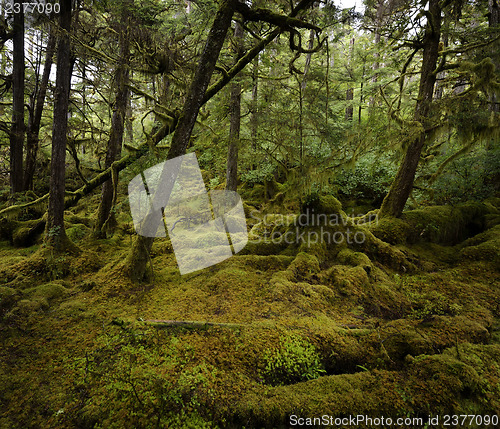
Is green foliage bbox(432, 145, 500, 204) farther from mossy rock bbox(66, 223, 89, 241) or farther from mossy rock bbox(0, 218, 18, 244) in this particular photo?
mossy rock bbox(0, 218, 18, 244)

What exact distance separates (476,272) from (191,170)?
12.3m

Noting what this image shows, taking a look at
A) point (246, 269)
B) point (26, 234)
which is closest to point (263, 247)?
point (246, 269)

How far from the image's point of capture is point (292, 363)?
125 inches

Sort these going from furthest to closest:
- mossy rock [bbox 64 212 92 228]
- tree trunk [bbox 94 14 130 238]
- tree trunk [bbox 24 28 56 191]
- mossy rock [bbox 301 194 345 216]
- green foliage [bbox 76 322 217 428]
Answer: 1. tree trunk [bbox 24 28 56 191]
2. mossy rock [bbox 64 212 92 228]
3. mossy rock [bbox 301 194 345 216]
4. tree trunk [bbox 94 14 130 238]
5. green foliage [bbox 76 322 217 428]

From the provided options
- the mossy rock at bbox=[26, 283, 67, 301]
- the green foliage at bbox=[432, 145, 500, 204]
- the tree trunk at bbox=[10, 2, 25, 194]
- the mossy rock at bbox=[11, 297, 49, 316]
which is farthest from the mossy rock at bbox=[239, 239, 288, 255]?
the tree trunk at bbox=[10, 2, 25, 194]

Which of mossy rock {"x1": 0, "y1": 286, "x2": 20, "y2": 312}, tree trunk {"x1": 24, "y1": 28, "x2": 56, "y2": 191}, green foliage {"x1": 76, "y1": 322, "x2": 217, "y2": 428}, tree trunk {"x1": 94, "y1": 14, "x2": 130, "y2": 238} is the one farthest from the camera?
tree trunk {"x1": 24, "y1": 28, "x2": 56, "y2": 191}

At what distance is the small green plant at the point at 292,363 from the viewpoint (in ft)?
10.1

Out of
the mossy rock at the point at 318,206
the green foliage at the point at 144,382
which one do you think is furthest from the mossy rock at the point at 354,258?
the green foliage at the point at 144,382

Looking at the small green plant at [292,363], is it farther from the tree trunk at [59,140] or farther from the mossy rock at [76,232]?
the mossy rock at [76,232]

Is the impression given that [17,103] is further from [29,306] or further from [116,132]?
[29,306]

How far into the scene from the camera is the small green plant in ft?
10.1

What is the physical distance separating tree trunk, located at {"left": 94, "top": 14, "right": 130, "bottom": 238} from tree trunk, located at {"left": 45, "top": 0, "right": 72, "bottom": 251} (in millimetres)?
1092

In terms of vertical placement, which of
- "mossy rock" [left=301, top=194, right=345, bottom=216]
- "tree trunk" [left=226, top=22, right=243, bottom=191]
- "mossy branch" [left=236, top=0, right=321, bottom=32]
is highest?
"mossy branch" [left=236, top=0, right=321, bottom=32]

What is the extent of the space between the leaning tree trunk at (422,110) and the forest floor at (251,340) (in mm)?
1993
